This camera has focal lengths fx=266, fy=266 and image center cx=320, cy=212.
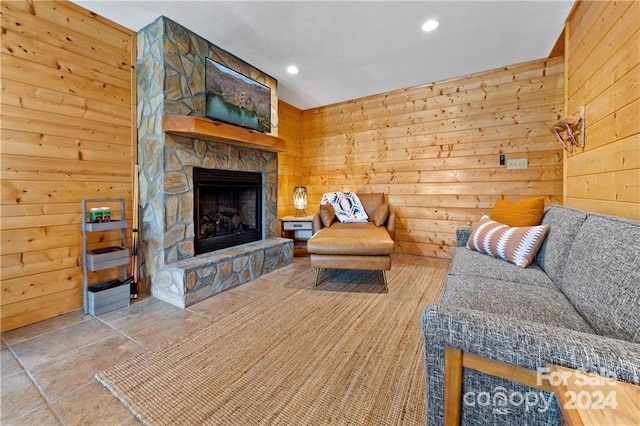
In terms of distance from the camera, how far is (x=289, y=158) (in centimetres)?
455

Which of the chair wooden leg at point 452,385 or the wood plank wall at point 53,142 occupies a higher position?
the wood plank wall at point 53,142

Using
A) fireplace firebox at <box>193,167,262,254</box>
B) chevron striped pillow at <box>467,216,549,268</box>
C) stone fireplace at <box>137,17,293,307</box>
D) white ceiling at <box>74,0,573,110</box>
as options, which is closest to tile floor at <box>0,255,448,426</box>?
stone fireplace at <box>137,17,293,307</box>

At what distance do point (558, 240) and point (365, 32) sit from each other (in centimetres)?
232

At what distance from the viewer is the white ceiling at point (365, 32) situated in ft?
7.14

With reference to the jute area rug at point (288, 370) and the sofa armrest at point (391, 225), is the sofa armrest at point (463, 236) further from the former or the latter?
the sofa armrest at point (391, 225)

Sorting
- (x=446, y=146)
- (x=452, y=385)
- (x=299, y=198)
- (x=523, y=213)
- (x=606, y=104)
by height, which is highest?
(x=446, y=146)

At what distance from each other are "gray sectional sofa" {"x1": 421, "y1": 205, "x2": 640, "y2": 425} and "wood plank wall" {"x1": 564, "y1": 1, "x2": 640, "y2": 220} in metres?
0.31

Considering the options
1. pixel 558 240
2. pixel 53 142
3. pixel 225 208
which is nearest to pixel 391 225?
pixel 558 240

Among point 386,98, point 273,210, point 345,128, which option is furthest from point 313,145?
point 273,210

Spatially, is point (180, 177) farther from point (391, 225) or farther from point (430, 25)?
point (430, 25)

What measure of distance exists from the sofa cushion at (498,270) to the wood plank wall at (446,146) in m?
1.79

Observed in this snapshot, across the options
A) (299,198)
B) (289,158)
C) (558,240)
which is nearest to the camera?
(558,240)

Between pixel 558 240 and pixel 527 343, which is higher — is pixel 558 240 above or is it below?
above

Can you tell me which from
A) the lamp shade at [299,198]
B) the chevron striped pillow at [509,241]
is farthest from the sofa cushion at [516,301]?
A: the lamp shade at [299,198]
